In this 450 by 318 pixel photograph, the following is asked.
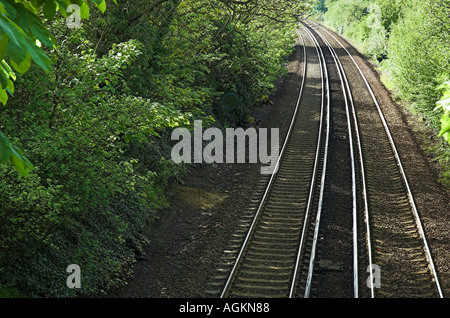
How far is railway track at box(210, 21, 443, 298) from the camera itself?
1002 centimetres

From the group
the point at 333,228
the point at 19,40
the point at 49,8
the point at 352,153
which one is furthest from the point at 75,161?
the point at 352,153

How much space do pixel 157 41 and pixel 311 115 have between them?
1178 cm

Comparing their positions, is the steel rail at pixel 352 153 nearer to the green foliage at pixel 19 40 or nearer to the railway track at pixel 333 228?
the railway track at pixel 333 228

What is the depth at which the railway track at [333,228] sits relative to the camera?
10.0 meters

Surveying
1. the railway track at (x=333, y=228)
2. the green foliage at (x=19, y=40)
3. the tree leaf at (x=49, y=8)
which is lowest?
the railway track at (x=333, y=228)

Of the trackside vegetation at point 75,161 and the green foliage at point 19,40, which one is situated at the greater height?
the green foliage at point 19,40

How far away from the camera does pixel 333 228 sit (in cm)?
1265

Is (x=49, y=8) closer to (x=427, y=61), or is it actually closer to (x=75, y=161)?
(x=75, y=161)

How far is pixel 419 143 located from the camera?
20797 millimetres

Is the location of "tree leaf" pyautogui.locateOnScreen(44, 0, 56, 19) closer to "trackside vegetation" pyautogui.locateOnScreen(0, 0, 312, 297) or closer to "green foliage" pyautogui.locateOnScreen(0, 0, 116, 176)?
"green foliage" pyautogui.locateOnScreen(0, 0, 116, 176)
